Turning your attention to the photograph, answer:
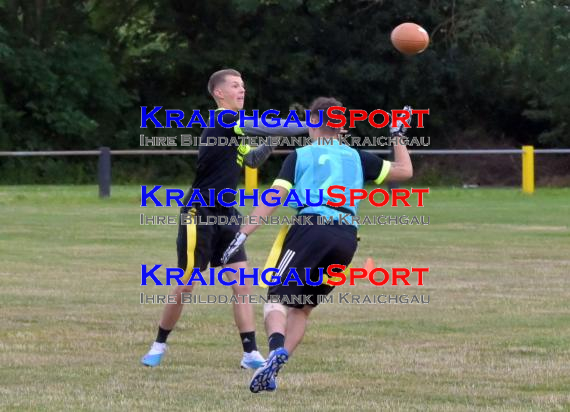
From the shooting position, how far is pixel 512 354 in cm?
872

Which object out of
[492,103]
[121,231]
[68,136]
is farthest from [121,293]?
[492,103]

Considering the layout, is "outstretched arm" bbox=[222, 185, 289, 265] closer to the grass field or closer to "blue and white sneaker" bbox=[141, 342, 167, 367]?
the grass field

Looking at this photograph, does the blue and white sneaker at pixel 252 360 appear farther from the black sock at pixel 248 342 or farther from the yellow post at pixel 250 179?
the yellow post at pixel 250 179

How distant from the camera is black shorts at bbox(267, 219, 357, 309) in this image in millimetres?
7219

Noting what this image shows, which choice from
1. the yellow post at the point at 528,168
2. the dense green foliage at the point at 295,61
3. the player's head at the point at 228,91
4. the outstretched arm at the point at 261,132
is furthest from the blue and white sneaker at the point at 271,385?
the dense green foliage at the point at 295,61

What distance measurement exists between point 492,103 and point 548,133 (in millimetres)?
2791

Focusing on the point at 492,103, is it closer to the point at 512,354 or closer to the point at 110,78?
the point at 110,78

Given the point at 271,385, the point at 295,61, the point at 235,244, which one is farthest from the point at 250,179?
the point at 271,385

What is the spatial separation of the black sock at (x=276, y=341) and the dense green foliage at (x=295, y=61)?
3331 cm

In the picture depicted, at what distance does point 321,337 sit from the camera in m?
9.66

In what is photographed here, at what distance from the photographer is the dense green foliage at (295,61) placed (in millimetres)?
40781

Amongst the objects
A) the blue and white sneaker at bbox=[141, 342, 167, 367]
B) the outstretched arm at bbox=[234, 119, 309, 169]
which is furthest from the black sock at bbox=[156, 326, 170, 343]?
the outstretched arm at bbox=[234, 119, 309, 169]

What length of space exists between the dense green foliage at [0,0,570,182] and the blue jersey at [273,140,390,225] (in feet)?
109

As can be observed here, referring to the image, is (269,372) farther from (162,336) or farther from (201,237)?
(162,336)
